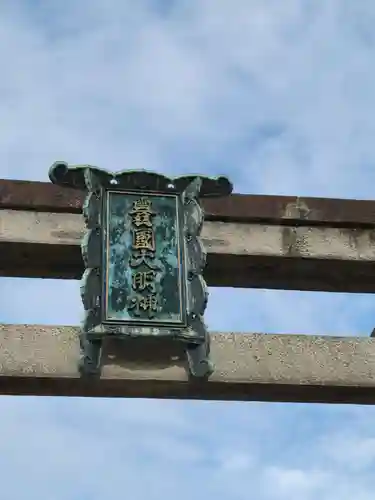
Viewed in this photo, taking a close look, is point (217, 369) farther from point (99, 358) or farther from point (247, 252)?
point (247, 252)

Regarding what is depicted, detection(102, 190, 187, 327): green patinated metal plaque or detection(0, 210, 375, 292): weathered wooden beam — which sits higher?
detection(0, 210, 375, 292): weathered wooden beam

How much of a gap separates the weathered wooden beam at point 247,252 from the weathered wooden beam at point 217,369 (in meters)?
0.59

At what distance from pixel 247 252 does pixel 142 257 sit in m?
0.78

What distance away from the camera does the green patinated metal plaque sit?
4.18 meters

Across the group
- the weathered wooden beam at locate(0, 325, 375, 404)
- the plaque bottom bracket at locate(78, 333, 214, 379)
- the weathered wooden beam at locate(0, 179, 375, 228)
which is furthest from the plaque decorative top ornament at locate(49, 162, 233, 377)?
the weathered wooden beam at locate(0, 179, 375, 228)

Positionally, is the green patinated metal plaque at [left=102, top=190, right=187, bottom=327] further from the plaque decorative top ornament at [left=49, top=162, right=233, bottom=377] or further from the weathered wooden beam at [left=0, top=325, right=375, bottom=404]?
the weathered wooden beam at [left=0, top=325, right=375, bottom=404]

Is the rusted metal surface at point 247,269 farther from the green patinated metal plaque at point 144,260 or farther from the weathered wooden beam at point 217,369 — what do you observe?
the weathered wooden beam at point 217,369

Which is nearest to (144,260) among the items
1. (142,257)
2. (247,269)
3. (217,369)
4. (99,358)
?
(142,257)

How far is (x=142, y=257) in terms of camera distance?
14.3ft

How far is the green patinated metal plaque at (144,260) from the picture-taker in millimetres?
4184

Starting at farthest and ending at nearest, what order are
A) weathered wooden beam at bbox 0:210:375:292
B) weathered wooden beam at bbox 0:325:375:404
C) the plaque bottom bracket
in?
weathered wooden beam at bbox 0:210:375:292
weathered wooden beam at bbox 0:325:375:404
the plaque bottom bracket

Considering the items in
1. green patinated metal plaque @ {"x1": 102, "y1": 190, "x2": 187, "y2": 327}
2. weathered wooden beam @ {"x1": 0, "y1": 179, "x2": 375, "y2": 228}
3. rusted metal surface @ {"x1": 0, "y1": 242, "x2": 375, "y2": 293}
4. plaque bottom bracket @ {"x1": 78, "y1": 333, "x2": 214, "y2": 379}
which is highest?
weathered wooden beam @ {"x1": 0, "y1": 179, "x2": 375, "y2": 228}

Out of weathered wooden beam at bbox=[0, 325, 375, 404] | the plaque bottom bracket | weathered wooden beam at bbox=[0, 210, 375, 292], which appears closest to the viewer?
the plaque bottom bracket

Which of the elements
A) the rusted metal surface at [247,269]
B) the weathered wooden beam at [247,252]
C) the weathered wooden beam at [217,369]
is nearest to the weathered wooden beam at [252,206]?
the weathered wooden beam at [247,252]
